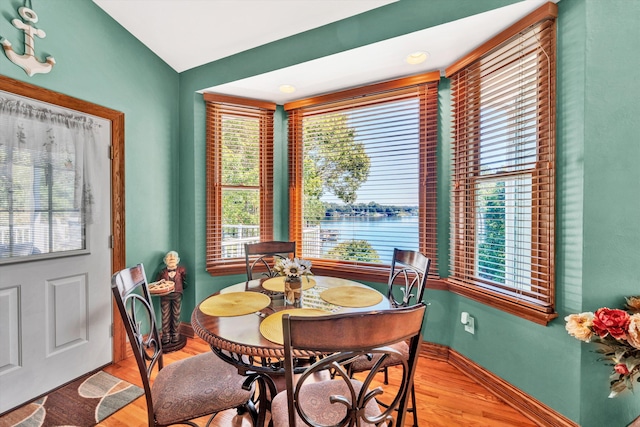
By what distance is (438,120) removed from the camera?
2.50 meters

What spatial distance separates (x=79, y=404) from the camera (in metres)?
1.93

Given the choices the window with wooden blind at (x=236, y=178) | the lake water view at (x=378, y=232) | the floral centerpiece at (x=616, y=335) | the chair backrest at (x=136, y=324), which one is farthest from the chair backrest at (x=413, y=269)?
the window with wooden blind at (x=236, y=178)

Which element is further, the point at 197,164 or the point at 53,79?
the point at 197,164

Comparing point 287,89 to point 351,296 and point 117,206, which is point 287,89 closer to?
point 117,206

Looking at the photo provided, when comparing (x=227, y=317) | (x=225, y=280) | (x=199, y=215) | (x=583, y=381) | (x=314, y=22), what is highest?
(x=314, y=22)

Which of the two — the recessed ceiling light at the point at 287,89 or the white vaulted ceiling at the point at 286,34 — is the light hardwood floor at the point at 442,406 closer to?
the white vaulted ceiling at the point at 286,34

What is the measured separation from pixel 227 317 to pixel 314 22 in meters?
2.20

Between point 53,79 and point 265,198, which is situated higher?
point 53,79

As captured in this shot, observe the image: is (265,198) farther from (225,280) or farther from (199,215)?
(225,280)

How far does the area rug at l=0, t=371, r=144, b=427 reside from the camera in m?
1.77

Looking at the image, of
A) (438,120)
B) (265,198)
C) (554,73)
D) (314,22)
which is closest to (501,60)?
(554,73)

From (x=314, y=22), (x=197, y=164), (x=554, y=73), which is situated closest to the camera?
(x=554, y=73)

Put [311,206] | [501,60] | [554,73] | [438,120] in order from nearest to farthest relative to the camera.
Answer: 1. [554,73]
2. [501,60]
3. [438,120]
4. [311,206]

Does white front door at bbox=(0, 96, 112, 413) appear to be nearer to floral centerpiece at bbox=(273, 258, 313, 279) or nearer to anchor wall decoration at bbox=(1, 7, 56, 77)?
anchor wall decoration at bbox=(1, 7, 56, 77)
